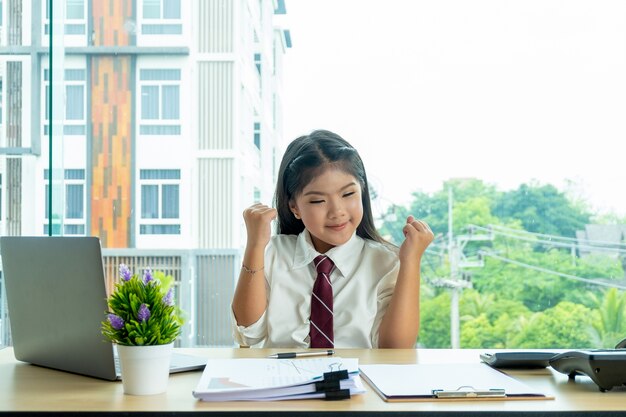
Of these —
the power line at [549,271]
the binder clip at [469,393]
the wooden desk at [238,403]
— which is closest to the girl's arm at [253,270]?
the wooden desk at [238,403]

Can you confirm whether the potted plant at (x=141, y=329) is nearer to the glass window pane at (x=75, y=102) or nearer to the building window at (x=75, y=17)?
the glass window pane at (x=75, y=102)

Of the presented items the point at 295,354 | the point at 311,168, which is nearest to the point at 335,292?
the point at 311,168

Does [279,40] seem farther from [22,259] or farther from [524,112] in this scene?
[22,259]

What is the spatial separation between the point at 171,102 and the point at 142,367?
11.6ft

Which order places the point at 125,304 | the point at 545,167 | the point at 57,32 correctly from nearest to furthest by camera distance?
1. the point at 125,304
2. the point at 57,32
3. the point at 545,167

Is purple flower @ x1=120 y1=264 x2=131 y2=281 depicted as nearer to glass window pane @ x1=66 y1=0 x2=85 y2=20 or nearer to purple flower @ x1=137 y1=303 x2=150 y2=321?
purple flower @ x1=137 y1=303 x2=150 y2=321

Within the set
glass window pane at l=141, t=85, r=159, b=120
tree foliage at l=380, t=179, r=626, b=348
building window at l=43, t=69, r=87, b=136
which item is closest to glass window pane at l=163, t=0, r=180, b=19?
glass window pane at l=141, t=85, r=159, b=120

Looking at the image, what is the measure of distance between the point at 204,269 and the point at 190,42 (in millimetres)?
1407

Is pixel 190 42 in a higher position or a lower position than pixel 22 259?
higher

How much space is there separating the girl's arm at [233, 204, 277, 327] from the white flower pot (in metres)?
0.57

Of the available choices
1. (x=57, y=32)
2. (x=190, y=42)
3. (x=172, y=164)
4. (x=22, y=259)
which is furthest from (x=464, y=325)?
(x=22, y=259)

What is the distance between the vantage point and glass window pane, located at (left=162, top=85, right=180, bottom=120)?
4.39 metres

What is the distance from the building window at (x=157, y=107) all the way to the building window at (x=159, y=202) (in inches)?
10.1

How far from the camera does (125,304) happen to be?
1056 mm
